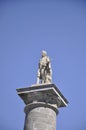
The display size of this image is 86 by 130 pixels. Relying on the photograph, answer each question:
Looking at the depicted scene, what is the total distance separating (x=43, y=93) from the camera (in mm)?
12203

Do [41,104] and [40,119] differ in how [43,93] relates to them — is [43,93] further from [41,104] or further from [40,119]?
[40,119]

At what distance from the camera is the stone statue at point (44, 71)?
43.4 ft

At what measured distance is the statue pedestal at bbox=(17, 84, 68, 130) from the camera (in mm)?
11516

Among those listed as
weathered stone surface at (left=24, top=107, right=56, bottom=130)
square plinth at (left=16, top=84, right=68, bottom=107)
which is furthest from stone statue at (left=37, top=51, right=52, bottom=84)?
weathered stone surface at (left=24, top=107, right=56, bottom=130)

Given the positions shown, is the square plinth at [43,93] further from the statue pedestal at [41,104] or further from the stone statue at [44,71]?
the stone statue at [44,71]

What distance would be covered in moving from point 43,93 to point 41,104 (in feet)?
1.50

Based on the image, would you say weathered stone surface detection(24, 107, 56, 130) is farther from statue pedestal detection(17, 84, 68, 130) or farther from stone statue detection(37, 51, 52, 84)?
stone statue detection(37, 51, 52, 84)

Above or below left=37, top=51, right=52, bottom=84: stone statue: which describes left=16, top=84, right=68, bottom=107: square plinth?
below

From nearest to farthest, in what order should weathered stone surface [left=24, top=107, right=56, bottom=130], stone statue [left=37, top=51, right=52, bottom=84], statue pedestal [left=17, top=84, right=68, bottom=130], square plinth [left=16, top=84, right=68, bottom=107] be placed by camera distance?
weathered stone surface [left=24, top=107, right=56, bottom=130] → statue pedestal [left=17, top=84, right=68, bottom=130] → square plinth [left=16, top=84, right=68, bottom=107] → stone statue [left=37, top=51, right=52, bottom=84]

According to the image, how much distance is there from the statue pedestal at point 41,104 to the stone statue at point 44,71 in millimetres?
901

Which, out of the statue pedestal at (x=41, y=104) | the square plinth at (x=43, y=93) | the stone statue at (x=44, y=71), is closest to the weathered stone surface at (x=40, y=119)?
the statue pedestal at (x=41, y=104)

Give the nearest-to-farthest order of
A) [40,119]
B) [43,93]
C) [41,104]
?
[40,119] < [41,104] < [43,93]

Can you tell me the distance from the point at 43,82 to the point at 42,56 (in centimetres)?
138

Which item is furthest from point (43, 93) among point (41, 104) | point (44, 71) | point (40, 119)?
point (44, 71)
